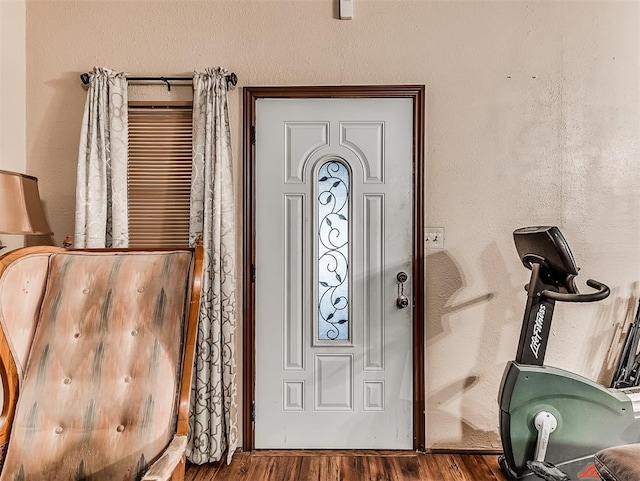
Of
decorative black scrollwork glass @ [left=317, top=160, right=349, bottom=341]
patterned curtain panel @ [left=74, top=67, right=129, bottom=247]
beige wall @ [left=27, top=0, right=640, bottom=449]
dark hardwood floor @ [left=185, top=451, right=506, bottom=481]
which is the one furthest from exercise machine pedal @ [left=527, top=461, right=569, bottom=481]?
patterned curtain panel @ [left=74, top=67, right=129, bottom=247]

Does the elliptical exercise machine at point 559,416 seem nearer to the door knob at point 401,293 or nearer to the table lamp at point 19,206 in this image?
the door knob at point 401,293

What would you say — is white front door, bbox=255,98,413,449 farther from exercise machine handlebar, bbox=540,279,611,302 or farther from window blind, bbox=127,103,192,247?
exercise machine handlebar, bbox=540,279,611,302

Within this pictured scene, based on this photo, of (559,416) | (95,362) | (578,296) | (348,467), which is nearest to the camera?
(95,362)

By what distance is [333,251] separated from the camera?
2.68m

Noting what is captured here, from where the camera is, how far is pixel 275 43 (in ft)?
8.76

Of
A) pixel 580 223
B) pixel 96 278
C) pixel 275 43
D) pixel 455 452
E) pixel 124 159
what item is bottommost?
pixel 455 452

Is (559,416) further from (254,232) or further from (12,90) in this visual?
(12,90)

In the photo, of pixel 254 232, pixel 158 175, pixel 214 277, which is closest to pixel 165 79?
pixel 158 175

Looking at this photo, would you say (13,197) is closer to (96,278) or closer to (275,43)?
(96,278)

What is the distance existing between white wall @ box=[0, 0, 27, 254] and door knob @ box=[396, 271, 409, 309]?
7.10ft

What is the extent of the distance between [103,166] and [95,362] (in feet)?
4.36

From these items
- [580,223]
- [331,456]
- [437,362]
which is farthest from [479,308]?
[331,456]

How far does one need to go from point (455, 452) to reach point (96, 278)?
2132 mm

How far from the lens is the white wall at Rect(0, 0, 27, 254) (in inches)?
99.3
